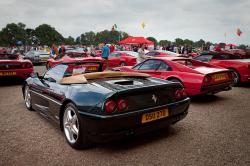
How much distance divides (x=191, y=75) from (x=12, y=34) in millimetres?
110255

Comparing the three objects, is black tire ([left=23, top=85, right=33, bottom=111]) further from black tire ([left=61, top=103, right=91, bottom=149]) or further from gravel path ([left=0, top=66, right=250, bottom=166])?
black tire ([left=61, top=103, right=91, bottom=149])

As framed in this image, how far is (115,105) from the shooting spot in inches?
118

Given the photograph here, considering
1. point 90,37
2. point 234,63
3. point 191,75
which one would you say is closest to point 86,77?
point 191,75

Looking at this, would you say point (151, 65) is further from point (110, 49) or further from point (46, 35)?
point (46, 35)

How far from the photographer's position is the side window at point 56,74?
422cm

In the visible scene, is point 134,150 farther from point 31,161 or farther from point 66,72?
point 66,72

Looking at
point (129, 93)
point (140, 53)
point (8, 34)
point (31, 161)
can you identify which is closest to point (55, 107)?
point (31, 161)

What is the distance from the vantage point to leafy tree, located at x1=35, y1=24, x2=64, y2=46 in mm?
104238

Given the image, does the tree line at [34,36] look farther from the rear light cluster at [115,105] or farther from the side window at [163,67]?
the rear light cluster at [115,105]

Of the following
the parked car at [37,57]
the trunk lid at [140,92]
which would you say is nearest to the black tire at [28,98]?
the trunk lid at [140,92]

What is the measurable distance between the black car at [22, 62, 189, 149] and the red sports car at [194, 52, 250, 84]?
→ 5.39 meters

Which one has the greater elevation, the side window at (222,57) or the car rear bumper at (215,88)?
the side window at (222,57)

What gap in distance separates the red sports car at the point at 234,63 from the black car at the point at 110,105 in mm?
5394

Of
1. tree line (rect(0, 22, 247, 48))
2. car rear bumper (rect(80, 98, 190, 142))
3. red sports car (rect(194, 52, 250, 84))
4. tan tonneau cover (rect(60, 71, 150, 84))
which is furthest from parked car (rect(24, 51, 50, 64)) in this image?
tree line (rect(0, 22, 247, 48))
